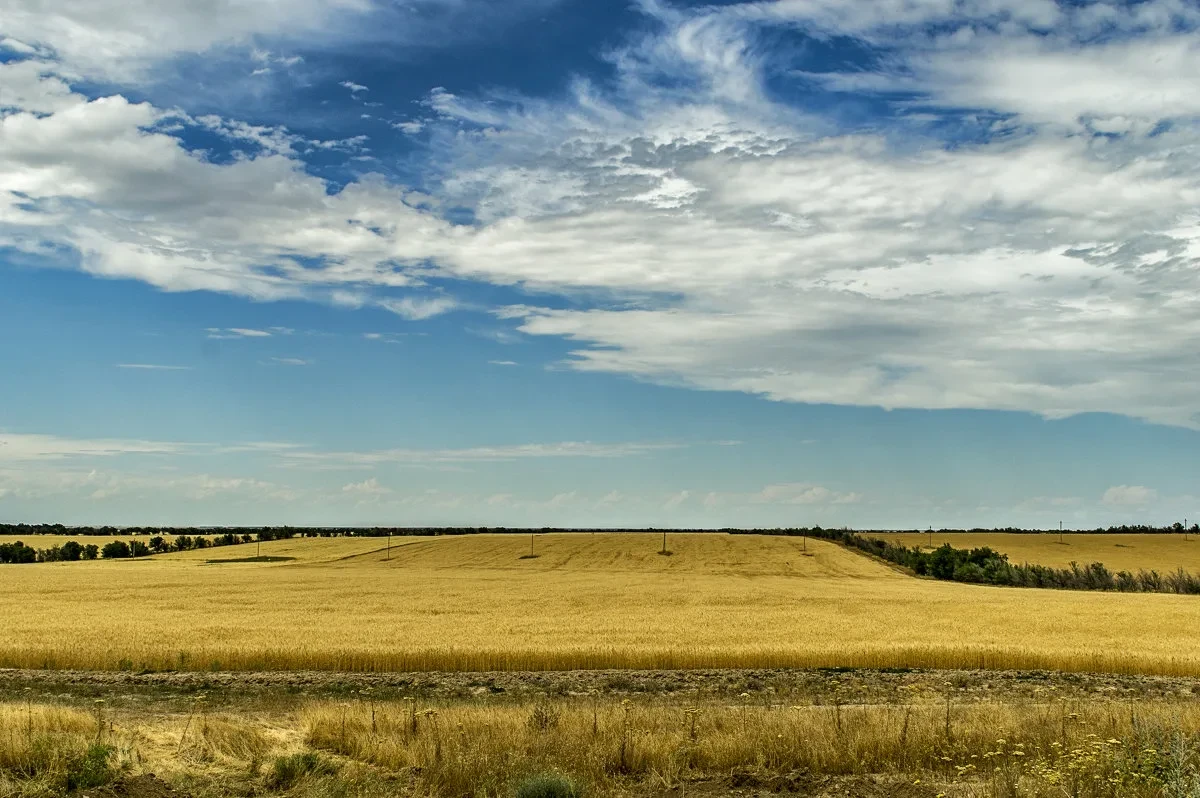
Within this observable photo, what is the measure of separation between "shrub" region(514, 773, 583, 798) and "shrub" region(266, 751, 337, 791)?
3.25m

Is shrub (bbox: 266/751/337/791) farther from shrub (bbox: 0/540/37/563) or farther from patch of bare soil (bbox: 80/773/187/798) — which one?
shrub (bbox: 0/540/37/563)

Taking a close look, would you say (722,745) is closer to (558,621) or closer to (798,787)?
(798,787)

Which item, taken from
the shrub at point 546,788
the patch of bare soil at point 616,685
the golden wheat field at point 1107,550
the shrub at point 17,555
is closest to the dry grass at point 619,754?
the shrub at point 546,788

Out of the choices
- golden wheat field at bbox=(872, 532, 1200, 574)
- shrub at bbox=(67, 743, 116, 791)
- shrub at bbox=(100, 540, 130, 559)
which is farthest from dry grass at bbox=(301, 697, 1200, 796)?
shrub at bbox=(100, 540, 130, 559)

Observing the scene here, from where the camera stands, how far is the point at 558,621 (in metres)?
41.4

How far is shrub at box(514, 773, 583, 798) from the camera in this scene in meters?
10.6

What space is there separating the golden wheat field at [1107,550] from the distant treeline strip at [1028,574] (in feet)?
34.1

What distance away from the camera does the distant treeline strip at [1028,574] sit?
8162 cm

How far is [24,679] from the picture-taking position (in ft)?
88.4

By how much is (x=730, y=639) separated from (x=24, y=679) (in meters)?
22.5

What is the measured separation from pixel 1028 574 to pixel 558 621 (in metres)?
65.1

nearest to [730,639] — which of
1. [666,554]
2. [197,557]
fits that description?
[666,554]

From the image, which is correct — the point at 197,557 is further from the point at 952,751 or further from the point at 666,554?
the point at 952,751

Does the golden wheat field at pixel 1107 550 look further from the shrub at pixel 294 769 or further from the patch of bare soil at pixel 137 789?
the patch of bare soil at pixel 137 789
